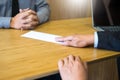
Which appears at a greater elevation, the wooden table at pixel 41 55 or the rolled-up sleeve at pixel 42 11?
the rolled-up sleeve at pixel 42 11

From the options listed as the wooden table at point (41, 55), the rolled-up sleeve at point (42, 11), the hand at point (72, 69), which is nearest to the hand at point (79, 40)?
the wooden table at point (41, 55)

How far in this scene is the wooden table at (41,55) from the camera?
950mm

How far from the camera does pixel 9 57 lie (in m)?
1.07

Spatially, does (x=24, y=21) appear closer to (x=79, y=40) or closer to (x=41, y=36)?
(x=41, y=36)

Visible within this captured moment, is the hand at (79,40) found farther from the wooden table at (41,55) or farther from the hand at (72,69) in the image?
the hand at (72,69)

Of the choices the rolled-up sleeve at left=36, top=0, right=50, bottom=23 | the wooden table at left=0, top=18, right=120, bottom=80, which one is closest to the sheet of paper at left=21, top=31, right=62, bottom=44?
the wooden table at left=0, top=18, right=120, bottom=80

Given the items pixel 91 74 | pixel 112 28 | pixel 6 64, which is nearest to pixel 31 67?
pixel 6 64

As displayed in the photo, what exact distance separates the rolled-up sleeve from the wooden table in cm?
9

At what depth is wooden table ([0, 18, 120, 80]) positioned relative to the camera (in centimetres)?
95

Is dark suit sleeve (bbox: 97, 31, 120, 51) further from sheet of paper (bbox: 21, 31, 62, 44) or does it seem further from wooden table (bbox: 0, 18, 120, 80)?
sheet of paper (bbox: 21, 31, 62, 44)

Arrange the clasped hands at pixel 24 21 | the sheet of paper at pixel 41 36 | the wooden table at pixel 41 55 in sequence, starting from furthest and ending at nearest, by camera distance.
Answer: the clasped hands at pixel 24 21, the sheet of paper at pixel 41 36, the wooden table at pixel 41 55

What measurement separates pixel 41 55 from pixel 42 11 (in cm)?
77

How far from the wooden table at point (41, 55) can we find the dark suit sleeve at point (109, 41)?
0.03 metres

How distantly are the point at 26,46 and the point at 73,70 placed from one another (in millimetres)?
337
